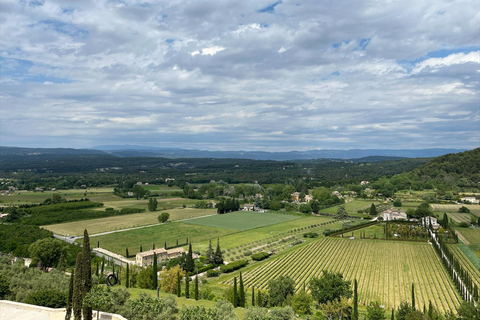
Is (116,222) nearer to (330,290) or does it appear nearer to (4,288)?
(4,288)

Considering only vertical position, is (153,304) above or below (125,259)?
above

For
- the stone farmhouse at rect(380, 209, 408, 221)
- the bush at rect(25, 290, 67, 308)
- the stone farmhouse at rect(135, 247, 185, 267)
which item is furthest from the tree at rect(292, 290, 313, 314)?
the stone farmhouse at rect(380, 209, 408, 221)

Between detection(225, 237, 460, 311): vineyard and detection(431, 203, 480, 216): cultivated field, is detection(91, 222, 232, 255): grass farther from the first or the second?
detection(431, 203, 480, 216): cultivated field

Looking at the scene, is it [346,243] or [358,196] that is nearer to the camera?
[346,243]

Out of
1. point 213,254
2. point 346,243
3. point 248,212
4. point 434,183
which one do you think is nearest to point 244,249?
point 213,254

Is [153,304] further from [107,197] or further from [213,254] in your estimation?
[107,197]

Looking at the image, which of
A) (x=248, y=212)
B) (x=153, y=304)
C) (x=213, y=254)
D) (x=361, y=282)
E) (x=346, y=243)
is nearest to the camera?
(x=153, y=304)

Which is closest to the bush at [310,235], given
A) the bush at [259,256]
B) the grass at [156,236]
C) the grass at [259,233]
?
the grass at [259,233]
